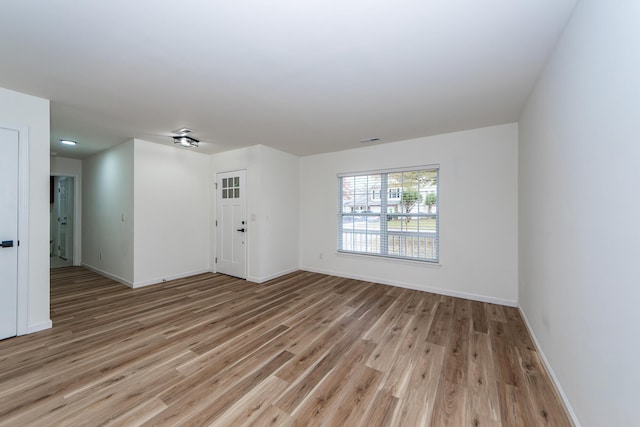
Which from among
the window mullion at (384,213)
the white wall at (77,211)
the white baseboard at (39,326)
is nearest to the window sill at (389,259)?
the window mullion at (384,213)

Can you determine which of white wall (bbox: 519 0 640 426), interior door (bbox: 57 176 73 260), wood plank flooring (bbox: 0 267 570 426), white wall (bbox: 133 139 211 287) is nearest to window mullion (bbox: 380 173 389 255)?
wood plank flooring (bbox: 0 267 570 426)

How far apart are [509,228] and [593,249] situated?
244 cm

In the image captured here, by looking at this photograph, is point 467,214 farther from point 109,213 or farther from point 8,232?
point 109,213

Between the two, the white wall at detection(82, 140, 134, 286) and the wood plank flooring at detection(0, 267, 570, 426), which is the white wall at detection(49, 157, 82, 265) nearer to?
the white wall at detection(82, 140, 134, 286)

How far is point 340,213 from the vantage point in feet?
16.7

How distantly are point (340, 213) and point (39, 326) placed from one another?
14.3ft

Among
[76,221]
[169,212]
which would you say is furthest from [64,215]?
[169,212]

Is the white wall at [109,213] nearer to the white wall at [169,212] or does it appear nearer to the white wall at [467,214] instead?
the white wall at [169,212]

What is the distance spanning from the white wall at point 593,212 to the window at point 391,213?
1.96 metres

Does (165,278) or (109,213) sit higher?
(109,213)

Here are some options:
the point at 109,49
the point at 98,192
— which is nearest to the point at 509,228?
the point at 109,49

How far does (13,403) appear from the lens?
168 cm

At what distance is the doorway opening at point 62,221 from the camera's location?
589 cm

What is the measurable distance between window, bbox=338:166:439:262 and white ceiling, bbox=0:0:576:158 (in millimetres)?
1209
